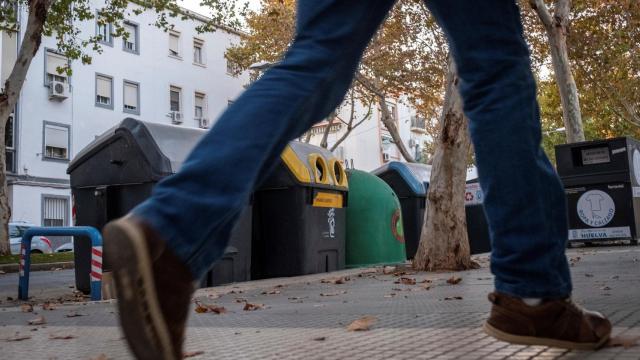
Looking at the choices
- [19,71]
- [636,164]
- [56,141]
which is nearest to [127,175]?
[636,164]

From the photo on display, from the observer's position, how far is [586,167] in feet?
40.7

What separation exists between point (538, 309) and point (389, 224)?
333 inches

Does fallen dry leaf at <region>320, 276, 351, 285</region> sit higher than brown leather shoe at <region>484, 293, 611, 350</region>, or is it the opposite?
brown leather shoe at <region>484, 293, 611, 350</region>

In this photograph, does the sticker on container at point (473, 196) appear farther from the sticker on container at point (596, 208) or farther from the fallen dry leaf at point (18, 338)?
the fallen dry leaf at point (18, 338)

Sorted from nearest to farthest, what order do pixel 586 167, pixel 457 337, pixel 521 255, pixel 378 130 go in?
pixel 521 255
pixel 457 337
pixel 586 167
pixel 378 130

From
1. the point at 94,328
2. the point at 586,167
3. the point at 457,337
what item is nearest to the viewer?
the point at 457,337

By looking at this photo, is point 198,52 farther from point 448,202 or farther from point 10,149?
point 448,202

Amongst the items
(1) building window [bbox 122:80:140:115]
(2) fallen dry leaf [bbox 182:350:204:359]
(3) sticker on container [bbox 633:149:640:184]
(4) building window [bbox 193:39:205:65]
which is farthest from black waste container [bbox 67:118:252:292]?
(4) building window [bbox 193:39:205:65]

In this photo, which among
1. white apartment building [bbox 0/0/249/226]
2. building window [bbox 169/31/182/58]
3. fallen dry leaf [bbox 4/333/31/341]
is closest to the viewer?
fallen dry leaf [bbox 4/333/31/341]

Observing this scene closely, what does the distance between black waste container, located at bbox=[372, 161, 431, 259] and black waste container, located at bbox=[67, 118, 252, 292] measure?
5095 mm

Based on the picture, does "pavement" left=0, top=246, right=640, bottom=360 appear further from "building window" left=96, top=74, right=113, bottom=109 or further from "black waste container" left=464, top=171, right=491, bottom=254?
"building window" left=96, top=74, right=113, bottom=109

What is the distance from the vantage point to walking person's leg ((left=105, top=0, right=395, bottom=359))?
136cm

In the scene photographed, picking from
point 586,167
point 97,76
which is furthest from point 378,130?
point 586,167

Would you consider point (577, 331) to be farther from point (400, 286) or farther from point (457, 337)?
point (400, 286)
